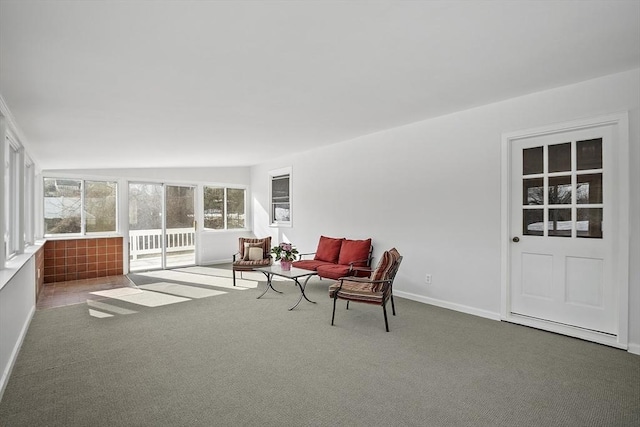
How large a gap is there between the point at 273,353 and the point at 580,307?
10.3ft

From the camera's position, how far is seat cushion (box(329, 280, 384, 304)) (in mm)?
3721

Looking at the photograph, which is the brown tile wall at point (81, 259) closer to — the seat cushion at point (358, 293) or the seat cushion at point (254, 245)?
the seat cushion at point (254, 245)

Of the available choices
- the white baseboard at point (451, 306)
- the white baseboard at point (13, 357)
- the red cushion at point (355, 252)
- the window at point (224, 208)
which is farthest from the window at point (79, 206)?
the white baseboard at point (451, 306)

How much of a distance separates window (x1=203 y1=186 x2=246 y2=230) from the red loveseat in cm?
360

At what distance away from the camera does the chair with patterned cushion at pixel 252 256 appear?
6039 millimetres

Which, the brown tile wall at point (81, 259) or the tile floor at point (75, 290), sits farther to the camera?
the brown tile wall at point (81, 259)

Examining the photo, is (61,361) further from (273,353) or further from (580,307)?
(580,307)

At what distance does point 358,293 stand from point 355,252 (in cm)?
167

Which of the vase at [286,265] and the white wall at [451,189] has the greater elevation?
the white wall at [451,189]

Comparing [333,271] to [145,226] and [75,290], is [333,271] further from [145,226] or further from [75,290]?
[145,226]

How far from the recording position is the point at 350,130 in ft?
17.3

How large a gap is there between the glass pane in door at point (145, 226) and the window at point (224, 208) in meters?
1.15

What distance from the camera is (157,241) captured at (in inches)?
302

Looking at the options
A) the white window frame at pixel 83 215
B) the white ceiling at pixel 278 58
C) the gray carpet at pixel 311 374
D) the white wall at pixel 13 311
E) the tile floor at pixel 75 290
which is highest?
the white ceiling at pixel 278 58
